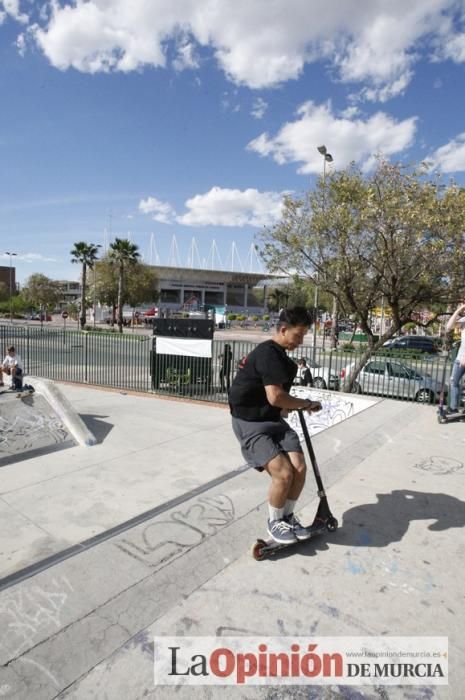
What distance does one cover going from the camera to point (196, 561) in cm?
289

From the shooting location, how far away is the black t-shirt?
9.24 ft

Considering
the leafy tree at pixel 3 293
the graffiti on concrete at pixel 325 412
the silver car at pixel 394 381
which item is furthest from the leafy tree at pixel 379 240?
the leafy tree at pixel 3 293

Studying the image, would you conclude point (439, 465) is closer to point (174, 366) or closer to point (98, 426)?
point (98, 426)

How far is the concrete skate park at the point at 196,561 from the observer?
6.77 feet

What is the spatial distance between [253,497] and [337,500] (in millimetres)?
818

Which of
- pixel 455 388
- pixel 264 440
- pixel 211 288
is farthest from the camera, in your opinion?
pixel 211 288

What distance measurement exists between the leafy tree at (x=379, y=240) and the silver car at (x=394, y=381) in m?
0.36

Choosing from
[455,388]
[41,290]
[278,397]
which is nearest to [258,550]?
[278,397]

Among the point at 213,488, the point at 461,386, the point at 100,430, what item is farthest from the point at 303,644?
the point at 461,386

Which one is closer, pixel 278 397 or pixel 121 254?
pixel 278 397

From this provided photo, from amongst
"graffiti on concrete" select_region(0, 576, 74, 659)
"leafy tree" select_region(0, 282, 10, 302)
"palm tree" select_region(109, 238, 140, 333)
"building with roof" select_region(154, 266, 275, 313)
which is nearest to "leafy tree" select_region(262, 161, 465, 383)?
"graffiti on concrete" select_region(0, 576, 74, 659)

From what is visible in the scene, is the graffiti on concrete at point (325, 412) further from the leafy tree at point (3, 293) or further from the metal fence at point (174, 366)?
the leafy tree at point (3, 293)

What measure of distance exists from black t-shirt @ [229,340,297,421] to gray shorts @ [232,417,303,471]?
58 mm

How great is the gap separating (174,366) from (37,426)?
5.77m
